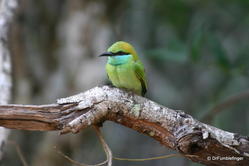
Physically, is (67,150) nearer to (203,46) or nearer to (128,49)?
(203,46)

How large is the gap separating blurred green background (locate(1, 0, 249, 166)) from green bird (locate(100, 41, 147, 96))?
1.14m

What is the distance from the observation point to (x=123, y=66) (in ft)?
9.89

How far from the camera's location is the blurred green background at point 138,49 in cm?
463

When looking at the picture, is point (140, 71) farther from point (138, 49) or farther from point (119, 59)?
point (138, 49)

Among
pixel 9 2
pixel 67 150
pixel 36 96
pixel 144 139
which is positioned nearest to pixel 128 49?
pixel 9 2

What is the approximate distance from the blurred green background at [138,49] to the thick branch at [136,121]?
1.87 meters

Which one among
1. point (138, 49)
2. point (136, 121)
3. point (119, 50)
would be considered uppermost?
point (119, 50)

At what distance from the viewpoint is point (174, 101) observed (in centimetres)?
613

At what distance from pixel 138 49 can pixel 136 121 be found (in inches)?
143

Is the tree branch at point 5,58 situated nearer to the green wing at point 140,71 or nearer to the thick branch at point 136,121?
the thick branch at point 136,121

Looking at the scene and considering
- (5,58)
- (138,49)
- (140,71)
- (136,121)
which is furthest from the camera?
(138,49)

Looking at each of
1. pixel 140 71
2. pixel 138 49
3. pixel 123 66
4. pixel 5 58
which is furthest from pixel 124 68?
pixel 138 49

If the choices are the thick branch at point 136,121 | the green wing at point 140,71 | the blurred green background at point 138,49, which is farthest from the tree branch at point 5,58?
the blurred green background at point 138,49

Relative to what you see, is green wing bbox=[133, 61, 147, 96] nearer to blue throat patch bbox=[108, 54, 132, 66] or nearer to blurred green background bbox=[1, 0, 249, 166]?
blue throat patch bbox=[108, 54, 132, 66]
